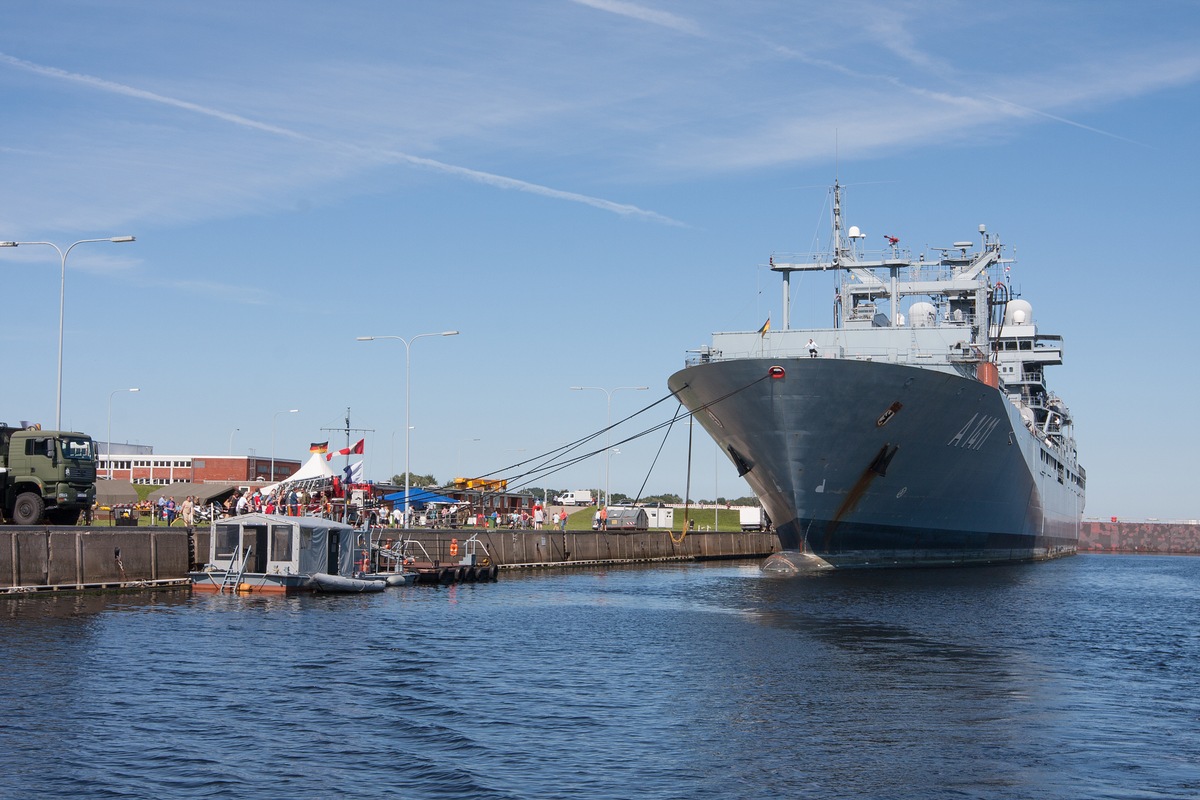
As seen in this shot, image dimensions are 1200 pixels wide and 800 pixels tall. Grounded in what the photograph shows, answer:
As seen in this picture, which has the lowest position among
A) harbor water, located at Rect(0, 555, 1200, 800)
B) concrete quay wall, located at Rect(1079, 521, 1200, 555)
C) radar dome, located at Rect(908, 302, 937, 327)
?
concrete quay wall, located at Rect(1079, 521, 1200, 555)

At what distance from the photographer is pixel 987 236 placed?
6481 centimetres

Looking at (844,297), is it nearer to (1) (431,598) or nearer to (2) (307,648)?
(1) (431,598)

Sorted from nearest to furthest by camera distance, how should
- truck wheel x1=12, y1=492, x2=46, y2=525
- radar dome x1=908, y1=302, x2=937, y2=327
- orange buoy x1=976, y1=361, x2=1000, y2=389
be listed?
truck wheel x1=12, y1=492, x2=46, y2=525, orange buoy x1=976, y1=361, x2=1000, y2=389, radar dome x1=908, y1=302, x2=937, y2=327

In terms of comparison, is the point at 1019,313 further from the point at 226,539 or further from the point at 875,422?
the point at 226,539

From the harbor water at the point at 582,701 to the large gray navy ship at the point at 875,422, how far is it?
33.0ft

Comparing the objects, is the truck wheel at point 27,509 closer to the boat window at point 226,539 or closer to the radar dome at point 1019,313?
the boat window at point 226,539

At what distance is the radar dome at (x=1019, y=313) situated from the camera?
260 ft

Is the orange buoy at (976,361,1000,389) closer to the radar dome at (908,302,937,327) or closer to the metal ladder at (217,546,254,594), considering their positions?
the radar dome at (908,302,937,327)

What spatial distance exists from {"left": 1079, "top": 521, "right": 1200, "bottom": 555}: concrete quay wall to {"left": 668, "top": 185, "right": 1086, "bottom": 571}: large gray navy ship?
83.6 meters

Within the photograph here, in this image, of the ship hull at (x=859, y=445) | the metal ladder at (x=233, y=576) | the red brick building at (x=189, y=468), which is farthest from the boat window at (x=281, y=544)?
the red brick building at (x=189, y=468)

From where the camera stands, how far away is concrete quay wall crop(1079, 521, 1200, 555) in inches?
5477

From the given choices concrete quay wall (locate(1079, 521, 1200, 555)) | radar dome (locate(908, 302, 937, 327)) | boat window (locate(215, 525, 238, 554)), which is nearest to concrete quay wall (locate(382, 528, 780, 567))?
boat window (locate(215, 525, 238, 554))

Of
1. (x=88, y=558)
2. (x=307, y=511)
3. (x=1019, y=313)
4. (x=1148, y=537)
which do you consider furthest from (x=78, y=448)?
(x=1148, y=537)

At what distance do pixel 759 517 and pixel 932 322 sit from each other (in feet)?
121
